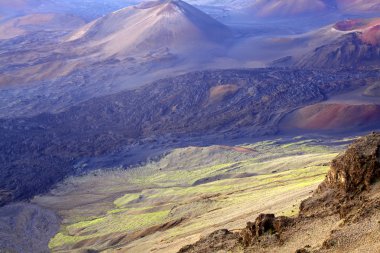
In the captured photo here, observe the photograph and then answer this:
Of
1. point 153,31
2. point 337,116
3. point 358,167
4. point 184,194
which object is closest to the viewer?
point 358,167

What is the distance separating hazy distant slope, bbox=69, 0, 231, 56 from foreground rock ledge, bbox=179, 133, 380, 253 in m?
107

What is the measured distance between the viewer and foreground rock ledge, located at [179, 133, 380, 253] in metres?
22.7

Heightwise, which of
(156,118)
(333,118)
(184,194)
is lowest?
(184,194)

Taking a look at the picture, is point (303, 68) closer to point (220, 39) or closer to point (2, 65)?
point (220, 39)

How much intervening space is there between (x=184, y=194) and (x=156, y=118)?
130 feet

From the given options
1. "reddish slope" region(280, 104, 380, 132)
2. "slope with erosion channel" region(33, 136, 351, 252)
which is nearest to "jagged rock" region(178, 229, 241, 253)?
"slope with erosion channel" region(33, 136, 351, 252)

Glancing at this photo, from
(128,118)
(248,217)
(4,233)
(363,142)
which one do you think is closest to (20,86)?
(128,118)

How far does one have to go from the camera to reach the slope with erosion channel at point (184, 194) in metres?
38.3

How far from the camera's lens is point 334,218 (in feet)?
83.1

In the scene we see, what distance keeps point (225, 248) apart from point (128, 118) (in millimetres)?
67458

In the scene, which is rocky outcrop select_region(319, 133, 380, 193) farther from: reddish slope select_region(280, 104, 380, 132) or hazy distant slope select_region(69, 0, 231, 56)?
hazy distant slope select_region(69, 0, 231, 56)

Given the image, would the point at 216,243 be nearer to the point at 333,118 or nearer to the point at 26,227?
the point at 26,227

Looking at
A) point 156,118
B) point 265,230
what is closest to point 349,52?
point 156,118

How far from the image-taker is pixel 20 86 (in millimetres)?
112375
